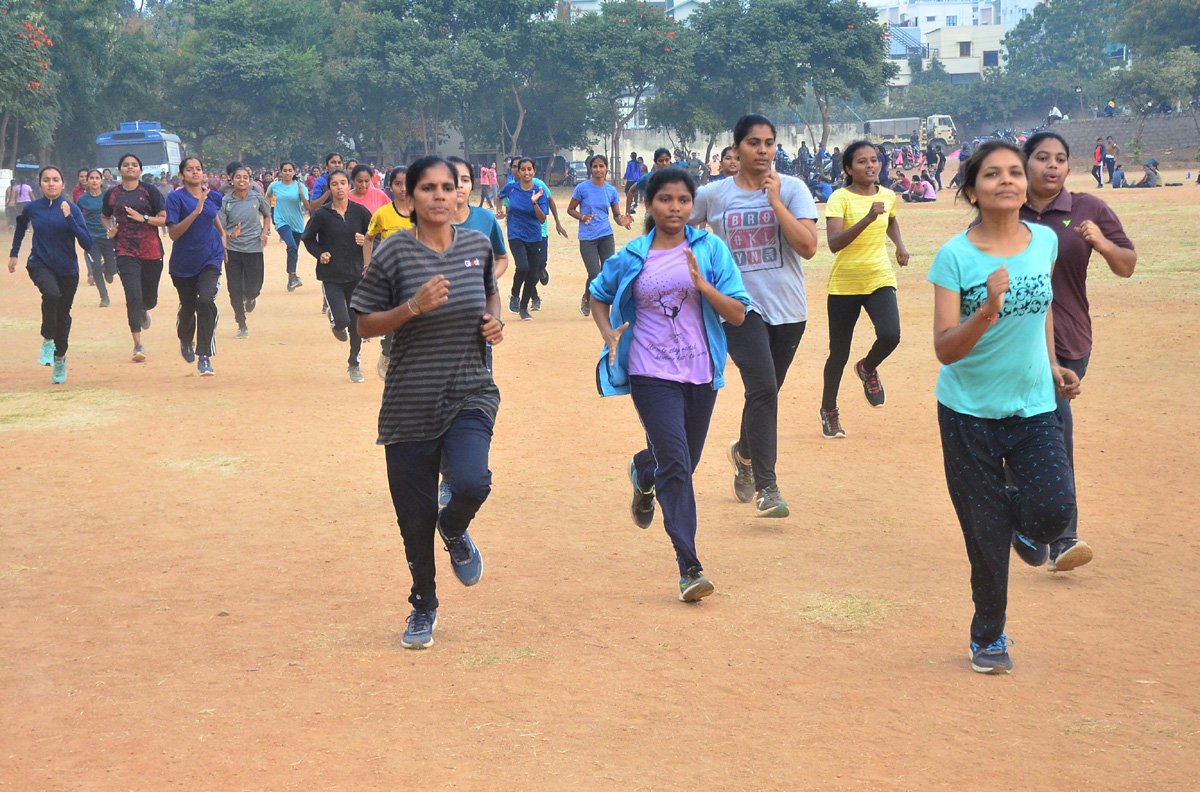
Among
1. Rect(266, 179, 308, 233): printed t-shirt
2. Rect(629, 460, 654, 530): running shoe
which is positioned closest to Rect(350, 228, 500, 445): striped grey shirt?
Rect(629, 460, 654, 530): running shoe

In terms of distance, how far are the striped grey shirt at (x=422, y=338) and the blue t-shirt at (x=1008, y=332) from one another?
5.43 ft

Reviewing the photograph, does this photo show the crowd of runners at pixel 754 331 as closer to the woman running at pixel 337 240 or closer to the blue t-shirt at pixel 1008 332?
the blue t-shirt at pixel 1008 332

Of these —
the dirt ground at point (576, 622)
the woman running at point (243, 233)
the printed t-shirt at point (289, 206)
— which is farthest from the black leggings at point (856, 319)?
the printed t-shirt at point (289, 206)

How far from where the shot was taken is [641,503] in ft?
18.4

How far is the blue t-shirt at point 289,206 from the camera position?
1688cm

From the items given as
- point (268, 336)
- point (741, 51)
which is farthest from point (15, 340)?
point (741, 51)

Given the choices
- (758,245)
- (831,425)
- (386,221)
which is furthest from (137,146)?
(758,245)

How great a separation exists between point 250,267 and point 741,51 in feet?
153

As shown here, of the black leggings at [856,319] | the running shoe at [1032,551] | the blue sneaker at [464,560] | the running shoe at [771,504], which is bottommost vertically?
the running shoe at [771,504]

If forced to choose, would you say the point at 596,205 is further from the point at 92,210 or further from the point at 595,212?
the point at 92,210

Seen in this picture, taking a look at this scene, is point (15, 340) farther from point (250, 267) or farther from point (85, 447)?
point (85, 447)

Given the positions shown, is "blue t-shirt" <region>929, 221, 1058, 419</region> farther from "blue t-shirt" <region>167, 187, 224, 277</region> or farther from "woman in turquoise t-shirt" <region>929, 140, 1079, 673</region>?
"blue t-shirt" <region>167, 187, 224, 277</region>

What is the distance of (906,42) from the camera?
348 feet

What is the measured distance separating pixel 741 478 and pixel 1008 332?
2.76m
